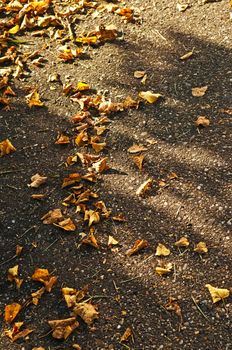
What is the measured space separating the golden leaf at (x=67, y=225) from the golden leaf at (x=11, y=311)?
60cm

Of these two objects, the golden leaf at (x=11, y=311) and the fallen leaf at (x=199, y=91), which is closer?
the golden leaf at (x=11, y=311)

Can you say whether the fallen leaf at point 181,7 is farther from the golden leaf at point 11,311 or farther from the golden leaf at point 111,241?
the golden leaf at point 11,311

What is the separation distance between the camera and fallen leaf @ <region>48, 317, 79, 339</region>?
300 centimetres

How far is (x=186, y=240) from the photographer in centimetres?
338

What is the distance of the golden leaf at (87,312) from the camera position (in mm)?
3055

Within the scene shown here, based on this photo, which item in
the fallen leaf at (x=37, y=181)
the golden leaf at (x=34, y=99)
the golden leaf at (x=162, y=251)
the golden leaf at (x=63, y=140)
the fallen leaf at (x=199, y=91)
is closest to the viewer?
the golden leaf at (x=162, y=251)

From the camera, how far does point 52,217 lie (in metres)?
3.60

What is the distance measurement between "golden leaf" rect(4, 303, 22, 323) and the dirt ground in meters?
0.04

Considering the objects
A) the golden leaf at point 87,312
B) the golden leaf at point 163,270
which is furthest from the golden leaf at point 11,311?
the golden leaf at point 163,270

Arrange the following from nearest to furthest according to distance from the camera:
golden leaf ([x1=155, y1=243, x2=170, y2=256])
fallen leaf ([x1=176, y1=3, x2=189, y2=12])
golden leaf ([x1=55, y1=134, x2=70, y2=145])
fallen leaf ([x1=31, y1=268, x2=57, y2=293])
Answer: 1. fallen leaf ([x1=31, y1=268, x2=57, y2=293])
2. golden leaf ([x1=155, y1=243, x2=170, y2=256])
3. golden leaf ([x1=55, y1=134, x2=70, y2=145])
4. fallen leaf ([x1=176, y1=3, x2=189, y2=12])

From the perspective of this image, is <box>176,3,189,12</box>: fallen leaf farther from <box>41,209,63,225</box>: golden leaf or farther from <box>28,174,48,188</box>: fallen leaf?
<box>41,209,63,225</box>: golden leaf

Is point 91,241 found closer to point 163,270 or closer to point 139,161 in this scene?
point 163,270

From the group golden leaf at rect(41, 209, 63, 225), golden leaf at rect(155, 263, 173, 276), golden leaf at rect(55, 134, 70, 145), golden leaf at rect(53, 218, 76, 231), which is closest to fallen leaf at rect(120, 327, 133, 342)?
golden leaf at rect(155, 263, 173, 276)

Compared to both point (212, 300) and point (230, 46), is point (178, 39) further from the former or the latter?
point (212, 300)
